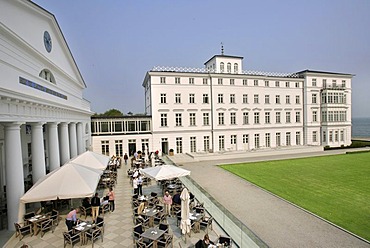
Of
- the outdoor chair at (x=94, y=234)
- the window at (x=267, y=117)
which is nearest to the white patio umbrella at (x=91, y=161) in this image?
the outdoor chair at (x=94, y=234)

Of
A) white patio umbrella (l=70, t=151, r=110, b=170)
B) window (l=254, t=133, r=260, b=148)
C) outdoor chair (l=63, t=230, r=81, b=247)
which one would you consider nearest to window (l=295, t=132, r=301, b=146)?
window (l=254, t=133, r=260, b=148)

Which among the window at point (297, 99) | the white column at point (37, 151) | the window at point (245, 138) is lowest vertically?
the window at point (245, 138)

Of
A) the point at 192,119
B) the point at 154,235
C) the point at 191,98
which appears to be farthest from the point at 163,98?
the point at 154,235

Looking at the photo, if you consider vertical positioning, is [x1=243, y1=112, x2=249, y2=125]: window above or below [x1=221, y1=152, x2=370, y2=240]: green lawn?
above

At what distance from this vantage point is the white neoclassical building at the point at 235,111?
107ft

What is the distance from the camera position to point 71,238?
8.70m

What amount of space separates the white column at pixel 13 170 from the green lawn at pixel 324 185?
599 inches

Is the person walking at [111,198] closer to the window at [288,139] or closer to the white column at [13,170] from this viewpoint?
the white column at [13,170]

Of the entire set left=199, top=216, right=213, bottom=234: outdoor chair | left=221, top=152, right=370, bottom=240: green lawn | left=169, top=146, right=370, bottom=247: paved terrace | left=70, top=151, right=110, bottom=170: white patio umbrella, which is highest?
left=70, top=151, right=110, bottom=170: white patio umbrella

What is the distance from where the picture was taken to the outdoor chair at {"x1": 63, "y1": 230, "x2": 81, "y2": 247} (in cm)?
869

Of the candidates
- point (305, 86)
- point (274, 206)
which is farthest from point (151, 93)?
point (305, 86)

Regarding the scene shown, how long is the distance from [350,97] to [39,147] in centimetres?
5068

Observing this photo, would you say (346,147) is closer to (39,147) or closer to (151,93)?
(151,93)

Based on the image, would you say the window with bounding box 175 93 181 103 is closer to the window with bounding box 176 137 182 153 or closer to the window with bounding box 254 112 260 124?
the window with bounding box 176 137 182 153
